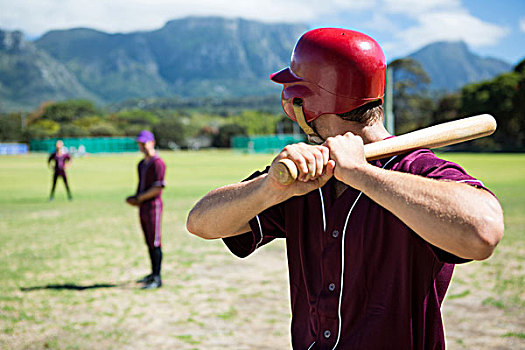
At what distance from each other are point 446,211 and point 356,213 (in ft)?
1.18

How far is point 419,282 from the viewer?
6.19 ft

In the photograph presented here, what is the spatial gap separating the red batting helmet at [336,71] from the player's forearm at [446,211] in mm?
407

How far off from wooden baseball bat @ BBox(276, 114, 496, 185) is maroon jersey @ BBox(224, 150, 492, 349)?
47 mm

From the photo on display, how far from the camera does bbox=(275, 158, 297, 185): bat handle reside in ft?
5.83

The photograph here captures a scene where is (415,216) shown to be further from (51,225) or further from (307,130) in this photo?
(51,225)

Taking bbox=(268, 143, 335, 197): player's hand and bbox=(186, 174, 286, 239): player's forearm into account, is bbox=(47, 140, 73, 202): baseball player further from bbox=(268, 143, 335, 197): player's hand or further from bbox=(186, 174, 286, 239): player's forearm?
bbox=(268, 143, 335, 197): player's hand

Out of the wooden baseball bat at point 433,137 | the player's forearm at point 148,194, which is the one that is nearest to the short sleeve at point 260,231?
the wooden baseball bat at point 433,137

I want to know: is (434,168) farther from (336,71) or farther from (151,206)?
(151,206)

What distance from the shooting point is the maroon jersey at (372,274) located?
1866 mm

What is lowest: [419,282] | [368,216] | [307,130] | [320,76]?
[419,282]

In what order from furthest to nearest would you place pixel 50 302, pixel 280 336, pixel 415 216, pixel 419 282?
pixel 50 302 → pixel 280 336 → pixel 419 282 → pixel 415 216

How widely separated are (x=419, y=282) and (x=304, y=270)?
426mm

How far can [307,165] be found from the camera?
1.80 m

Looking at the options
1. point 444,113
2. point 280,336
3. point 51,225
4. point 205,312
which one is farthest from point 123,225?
point 444,113
